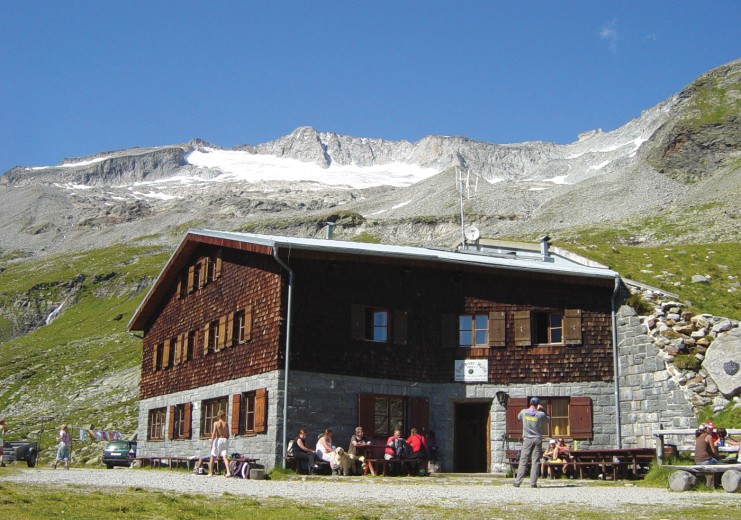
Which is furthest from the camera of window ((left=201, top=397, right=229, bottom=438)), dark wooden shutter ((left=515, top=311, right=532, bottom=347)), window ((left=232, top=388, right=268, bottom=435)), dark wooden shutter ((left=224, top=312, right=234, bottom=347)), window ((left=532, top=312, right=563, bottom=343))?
window ((left=201, top=397, right=229, bottom=438))

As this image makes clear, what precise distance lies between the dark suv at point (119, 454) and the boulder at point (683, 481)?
2516cm

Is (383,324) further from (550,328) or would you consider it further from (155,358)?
(155,358)

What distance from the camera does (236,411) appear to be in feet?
89.9

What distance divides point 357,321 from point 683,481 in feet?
41.3

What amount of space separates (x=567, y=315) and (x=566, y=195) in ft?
368

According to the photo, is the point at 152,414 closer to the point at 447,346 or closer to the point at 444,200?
the point at 447,346

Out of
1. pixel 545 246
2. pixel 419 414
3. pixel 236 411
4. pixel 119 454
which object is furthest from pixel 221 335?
pixel 545 246

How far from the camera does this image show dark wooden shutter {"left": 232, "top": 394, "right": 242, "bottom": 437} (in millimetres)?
27078

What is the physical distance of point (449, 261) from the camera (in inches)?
1076

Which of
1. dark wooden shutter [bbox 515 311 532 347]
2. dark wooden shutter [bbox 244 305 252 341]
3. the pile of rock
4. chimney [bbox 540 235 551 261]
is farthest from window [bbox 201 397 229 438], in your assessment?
the pile of rock

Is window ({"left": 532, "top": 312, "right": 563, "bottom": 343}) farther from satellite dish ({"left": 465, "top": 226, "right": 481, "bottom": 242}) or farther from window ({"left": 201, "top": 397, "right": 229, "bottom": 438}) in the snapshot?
Result: window ({"left": 201, "top": 397, "right": 229, "bottom": 438})

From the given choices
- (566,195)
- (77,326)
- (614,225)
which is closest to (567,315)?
(614,225)

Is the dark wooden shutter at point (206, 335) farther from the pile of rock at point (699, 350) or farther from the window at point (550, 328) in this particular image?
the pile of rock at point (699, 350)

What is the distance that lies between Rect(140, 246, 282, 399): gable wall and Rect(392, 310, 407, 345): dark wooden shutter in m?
3.95
